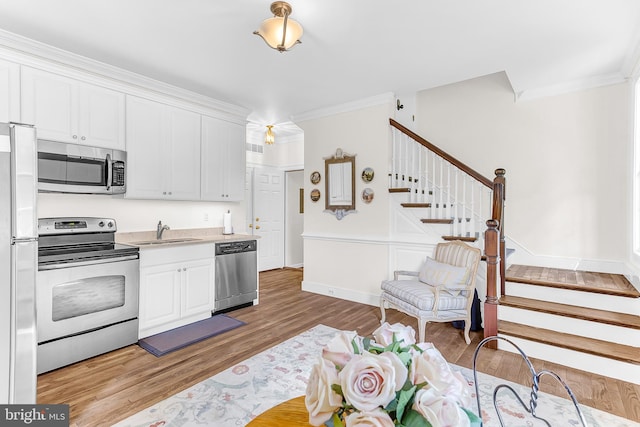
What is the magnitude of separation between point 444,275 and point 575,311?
3.79 ft

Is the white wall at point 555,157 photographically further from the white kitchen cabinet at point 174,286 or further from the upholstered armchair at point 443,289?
the white kitchen cabinet at point 174,286

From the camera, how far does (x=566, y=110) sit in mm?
3797

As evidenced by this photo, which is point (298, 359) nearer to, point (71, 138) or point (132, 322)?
point (132, 322)

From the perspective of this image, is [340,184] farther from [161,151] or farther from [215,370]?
[215,370]

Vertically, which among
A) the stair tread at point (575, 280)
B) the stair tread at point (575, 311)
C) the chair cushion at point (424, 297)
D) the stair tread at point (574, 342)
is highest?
the stair tread at point (575, 280)

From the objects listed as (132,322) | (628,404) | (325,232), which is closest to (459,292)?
(628,404)

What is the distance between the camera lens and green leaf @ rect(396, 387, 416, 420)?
0.74 meters

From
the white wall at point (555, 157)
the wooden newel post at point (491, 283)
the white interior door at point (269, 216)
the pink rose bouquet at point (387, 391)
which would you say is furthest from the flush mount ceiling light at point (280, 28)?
the white interior door at point (269, 216)

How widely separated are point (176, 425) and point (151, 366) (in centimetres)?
88

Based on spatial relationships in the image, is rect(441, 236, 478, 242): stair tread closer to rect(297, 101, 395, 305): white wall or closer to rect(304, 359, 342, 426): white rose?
rect(297, 101, 395, 305): white wall

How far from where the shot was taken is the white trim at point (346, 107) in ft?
13.6

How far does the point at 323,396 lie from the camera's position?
0.78m

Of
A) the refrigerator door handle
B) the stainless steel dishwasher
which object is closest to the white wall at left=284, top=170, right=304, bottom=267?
the stainless steel dishwasher

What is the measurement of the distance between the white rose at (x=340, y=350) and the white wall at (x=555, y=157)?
4050 millimetres
